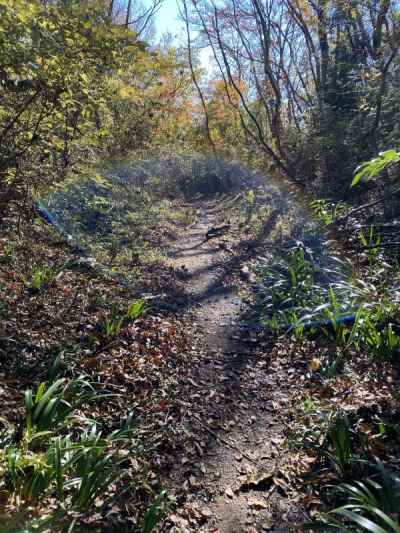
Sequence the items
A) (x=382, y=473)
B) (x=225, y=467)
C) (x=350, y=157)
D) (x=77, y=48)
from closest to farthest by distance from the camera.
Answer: (x=382, y=473)
(x=225, y=467)
(x=77, y=48)
(x=350, y=157)

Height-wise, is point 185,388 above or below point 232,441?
above

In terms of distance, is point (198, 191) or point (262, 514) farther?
point (198, 191)

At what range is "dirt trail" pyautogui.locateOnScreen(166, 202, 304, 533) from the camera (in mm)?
2336

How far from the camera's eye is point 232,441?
2992mm

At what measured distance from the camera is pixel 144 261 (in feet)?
21.7

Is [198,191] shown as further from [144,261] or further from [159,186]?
[144,261]

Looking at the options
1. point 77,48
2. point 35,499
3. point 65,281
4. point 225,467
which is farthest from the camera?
point 65,281

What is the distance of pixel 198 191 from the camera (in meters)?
18.5

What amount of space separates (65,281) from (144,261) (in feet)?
6.47

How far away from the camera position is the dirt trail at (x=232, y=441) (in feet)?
7.66

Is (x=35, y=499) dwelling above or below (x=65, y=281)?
below

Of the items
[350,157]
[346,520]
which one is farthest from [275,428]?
[350,157]

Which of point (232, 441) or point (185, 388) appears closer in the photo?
point (232, 441)

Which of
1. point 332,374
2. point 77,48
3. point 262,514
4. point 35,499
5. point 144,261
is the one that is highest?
point 77,48
